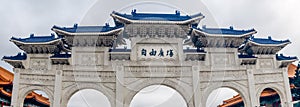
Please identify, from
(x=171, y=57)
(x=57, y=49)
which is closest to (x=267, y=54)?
(x=171, y=57)

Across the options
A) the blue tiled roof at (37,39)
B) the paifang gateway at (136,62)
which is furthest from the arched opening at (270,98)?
the blue tiled roof at (37,39)

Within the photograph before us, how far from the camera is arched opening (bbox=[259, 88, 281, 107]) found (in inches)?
653

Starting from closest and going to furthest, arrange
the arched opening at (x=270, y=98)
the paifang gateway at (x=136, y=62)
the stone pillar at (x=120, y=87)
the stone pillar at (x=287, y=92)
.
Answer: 1. the stone pillar at (x=120, y=87)
2. the paifang gateway at (x=136, y=62)
3. the stone pillar at (x=287, y=92)
4. the arched opening at (x=270, y=98)

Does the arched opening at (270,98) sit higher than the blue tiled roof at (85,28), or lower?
lower

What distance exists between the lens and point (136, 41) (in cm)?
1336

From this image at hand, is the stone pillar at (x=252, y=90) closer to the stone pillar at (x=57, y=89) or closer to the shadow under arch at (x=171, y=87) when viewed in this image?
the shadow under arch at (x=171, y=87)

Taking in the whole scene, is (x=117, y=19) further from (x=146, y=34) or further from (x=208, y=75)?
(x=208, y=75)

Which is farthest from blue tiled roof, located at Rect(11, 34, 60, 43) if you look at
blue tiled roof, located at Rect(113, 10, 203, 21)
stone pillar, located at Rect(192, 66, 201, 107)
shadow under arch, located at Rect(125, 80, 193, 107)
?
stone pillar, located at Rect(192, 66, 201, 107)

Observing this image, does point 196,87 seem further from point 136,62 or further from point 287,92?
point 287,92

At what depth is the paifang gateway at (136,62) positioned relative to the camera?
12.9m

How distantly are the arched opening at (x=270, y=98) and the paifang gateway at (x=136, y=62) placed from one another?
8.33 feet

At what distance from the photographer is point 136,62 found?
13078mm

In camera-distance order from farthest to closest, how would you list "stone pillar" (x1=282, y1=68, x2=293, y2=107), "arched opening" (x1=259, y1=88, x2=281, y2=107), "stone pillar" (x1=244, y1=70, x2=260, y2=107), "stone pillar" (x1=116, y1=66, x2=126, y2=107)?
"arched opening" (x1=259, y1=88, x2=281, y2=107)
"stone pillar" (x1=282, y1=68, x2=293, y2=107)
"stone pillar" (x1=244, y1=70, x2=260, y2=107)
"stone pillar" (x1=116, y1=66, x2=126, y2=107)

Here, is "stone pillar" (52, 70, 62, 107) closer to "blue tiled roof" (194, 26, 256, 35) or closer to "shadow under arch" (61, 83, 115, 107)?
"shadow under arch" (61, 83, 115, 107)
